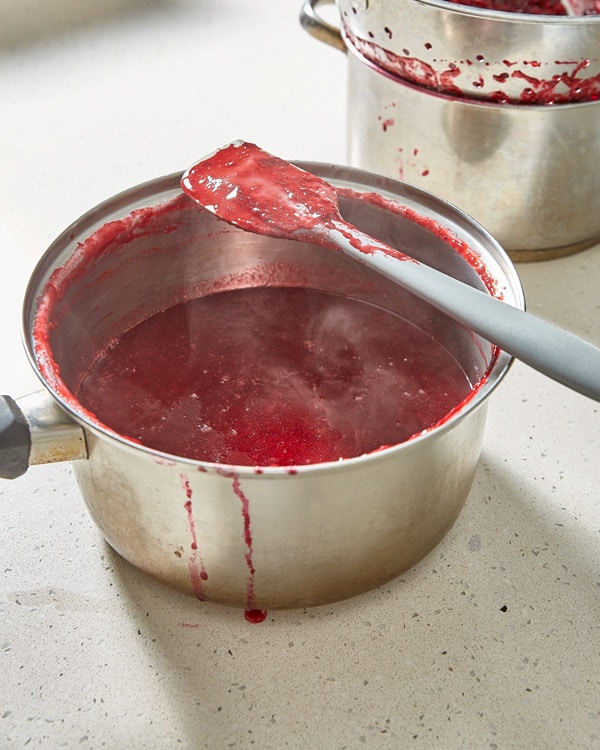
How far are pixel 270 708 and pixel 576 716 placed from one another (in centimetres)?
26

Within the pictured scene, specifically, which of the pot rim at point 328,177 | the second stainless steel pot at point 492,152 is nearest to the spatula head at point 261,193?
the pot rim at point 328,177

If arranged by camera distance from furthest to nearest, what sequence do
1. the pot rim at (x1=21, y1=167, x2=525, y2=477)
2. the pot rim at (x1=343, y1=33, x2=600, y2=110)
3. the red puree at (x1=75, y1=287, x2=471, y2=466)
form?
the pot rim at (x1=343, y1=33, x2=600, y2=110) < the red puree at (x1=75, y1=287, x2=471, y2=466) < the pot rim at (x1=21, y1=167, x2=525, y2=477)

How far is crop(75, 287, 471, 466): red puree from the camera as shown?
0.93 m

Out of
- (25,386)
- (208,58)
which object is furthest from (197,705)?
(208,58)

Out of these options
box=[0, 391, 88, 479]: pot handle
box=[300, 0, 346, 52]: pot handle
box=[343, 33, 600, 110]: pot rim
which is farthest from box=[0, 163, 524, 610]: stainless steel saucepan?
box=[300, 0, 346, 52]: pot handle

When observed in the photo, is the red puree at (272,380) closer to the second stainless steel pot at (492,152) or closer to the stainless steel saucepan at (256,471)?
the stainless steel saucepan at (256,471)

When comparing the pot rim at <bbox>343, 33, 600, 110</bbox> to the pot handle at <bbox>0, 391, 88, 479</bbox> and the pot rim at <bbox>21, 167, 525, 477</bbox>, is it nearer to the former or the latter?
the pot rim at <bbox>21, 167, 525, 477</bbox>

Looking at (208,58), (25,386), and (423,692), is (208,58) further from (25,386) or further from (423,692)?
(423,692)

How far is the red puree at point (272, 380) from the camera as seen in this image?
0.93m

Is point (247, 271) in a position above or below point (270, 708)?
above

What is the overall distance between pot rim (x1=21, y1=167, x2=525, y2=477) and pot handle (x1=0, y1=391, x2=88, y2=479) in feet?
0.05

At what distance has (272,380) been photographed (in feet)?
3.32

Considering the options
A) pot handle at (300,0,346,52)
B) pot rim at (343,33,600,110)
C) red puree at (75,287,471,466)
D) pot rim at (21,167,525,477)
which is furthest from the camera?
pot handle at (300,0,346,52)

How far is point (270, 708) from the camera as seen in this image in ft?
2.53
